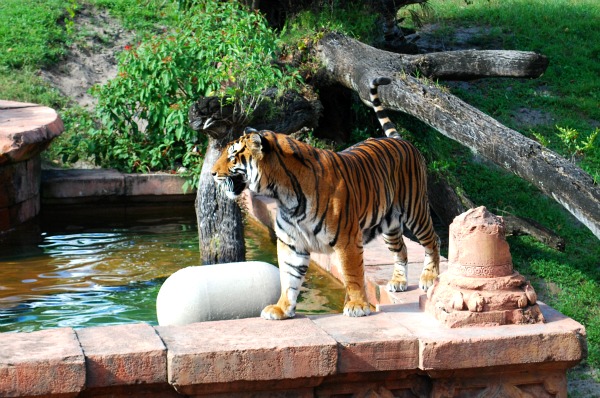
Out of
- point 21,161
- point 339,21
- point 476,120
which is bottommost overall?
point 21,161

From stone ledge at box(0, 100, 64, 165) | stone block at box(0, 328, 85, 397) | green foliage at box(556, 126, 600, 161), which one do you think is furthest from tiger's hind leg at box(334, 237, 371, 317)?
stone ledge at box(0, 100, 64, 165)

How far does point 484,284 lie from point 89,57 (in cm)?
940

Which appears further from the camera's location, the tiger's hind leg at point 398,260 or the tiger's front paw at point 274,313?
the tiger's hind leg at point 398,260

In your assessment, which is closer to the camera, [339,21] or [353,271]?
[353,271]

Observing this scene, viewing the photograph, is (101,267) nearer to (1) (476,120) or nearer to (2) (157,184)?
(2) (157,184)

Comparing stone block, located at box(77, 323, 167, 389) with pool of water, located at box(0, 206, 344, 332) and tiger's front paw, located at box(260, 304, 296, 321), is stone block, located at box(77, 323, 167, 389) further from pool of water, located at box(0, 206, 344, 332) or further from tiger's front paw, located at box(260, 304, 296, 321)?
pool of water, located at box(0, 206, 344, 332)

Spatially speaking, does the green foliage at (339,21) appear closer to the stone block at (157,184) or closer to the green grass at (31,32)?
the stone block at (157,184)

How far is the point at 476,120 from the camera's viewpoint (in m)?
6.95

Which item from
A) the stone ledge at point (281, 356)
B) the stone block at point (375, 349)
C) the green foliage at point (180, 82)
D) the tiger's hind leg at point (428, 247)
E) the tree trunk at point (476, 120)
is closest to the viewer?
the stone ledge at point (281, 356)

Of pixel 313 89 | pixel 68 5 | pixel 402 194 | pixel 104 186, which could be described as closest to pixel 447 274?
pixel 402 194

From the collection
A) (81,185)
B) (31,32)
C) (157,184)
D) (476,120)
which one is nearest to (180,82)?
(157,184)

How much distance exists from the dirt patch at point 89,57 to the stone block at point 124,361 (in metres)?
7.72

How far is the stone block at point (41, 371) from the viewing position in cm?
398

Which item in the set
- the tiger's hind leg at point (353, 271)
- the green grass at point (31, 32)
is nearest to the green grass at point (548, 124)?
the tiger's hind leg at point (353, 271)
